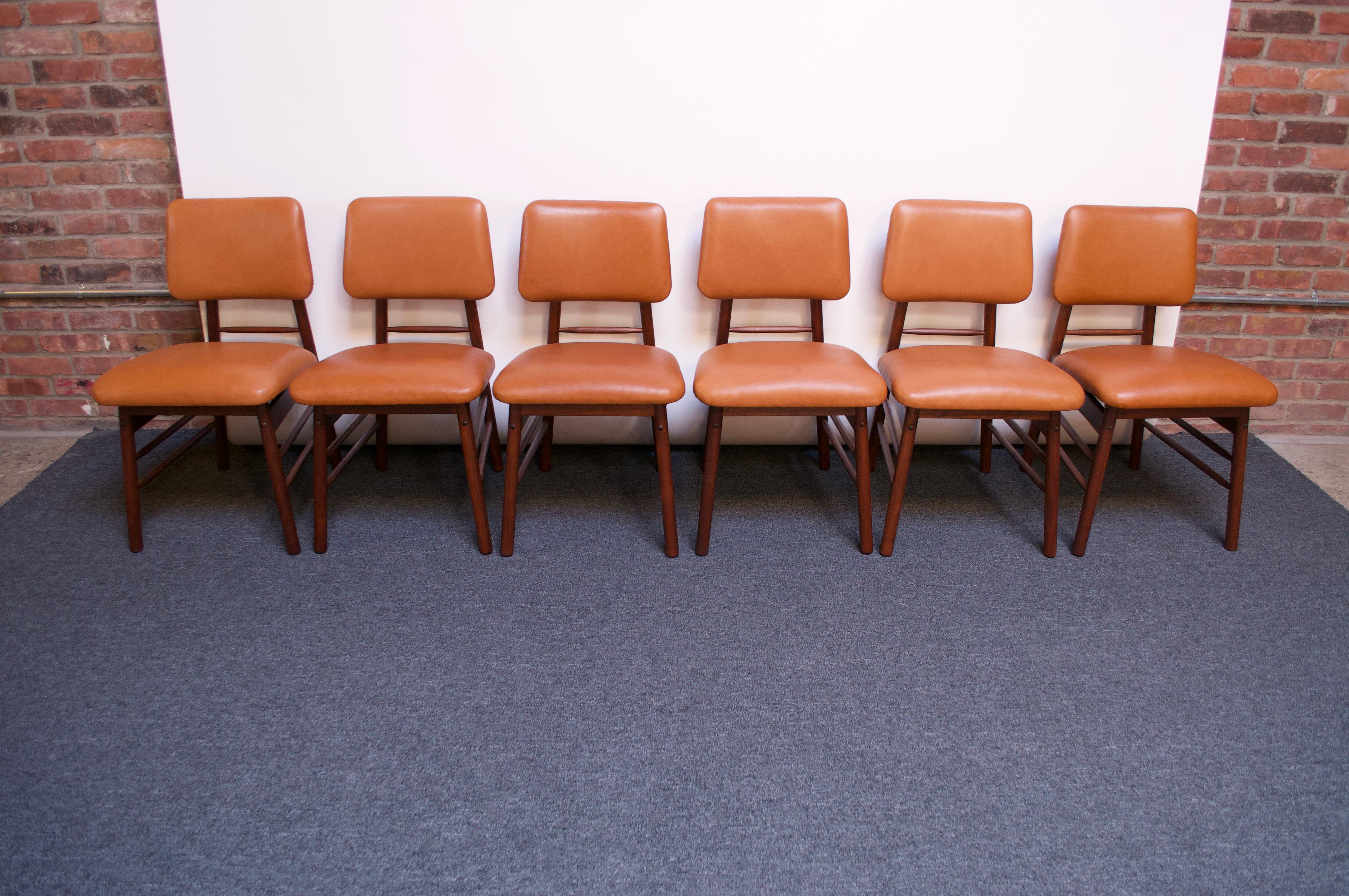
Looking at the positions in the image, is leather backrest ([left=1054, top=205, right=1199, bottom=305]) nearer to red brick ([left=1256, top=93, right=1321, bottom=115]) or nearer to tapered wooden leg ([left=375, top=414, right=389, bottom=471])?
red brick ([left=1256, top=93, right=1321, bottom=115])

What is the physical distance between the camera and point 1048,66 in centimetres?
228

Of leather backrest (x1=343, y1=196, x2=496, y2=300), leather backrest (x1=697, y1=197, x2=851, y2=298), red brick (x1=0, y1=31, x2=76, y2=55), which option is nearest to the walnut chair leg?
leather backrest (x1=697, y1=197, x2=851, y2=298)

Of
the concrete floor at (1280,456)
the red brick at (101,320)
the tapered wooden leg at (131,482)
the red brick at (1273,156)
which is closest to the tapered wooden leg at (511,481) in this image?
the tapered wooden leg at (131,482)

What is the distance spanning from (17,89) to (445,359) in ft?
5.87

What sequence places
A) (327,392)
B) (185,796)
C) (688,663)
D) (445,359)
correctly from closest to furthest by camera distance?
(185,796)
(688,663)
(327,392)
(445,359)

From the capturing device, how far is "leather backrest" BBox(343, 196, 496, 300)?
2227 millimetres

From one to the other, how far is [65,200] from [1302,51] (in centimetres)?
402

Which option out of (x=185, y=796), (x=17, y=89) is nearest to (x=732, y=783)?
(x=185, y=796)


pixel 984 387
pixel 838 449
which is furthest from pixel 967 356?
pixel 838 449

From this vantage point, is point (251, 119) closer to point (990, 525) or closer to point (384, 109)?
point (384, 109)

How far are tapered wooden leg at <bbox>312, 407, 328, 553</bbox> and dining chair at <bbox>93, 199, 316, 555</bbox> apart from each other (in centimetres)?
6

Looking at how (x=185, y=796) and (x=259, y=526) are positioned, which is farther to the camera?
(x=259, y=526)

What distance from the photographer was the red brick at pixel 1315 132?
249cm

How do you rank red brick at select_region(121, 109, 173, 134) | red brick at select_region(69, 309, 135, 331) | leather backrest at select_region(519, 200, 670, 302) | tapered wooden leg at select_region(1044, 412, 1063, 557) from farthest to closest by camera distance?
1. red brick at select_region(69, 309, 135, 331)
2. red brick at select_region(121, 109, 173, 134)
3. leather backrest at select_region(519, 200, 670, 302)
4. tapered wooden leg at select_region(1044, 412, 1063, 557)
